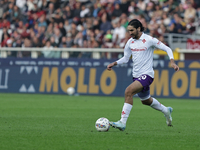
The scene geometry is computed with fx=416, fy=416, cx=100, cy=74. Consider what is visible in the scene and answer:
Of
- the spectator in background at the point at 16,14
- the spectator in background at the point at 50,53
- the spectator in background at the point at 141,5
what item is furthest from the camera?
the spectator in background at the point at 16,14

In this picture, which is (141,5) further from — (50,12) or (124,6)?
(50,12)

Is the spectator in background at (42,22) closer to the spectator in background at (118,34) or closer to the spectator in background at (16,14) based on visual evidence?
the spectator in background at (16,14)

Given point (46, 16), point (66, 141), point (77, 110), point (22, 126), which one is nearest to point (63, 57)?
point (46, 16)

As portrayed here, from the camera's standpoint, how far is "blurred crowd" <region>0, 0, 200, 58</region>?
68.4 feet

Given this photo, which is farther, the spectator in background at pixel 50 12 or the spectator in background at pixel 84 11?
the spectator in background at pixel 50 12

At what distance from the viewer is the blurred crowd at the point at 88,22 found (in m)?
20.9

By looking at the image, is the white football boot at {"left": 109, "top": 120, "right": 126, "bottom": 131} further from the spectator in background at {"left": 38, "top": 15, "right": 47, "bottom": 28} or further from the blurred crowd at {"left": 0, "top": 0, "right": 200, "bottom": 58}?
the spectator in background at {"left": 38, "top": 15, "right": 47, "bottom": 28}

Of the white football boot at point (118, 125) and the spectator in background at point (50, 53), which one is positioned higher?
the spectator in background at point (50, 53)

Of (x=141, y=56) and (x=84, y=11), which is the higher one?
(x=84, y=11)

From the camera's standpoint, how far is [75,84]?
760 inches

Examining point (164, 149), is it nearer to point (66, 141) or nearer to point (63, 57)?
point (66, 141)

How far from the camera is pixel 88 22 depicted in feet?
74.0

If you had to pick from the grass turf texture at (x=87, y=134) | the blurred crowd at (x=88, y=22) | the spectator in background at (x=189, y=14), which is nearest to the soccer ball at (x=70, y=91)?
the blurred crowd at (x=88, y=22)

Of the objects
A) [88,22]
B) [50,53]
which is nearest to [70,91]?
[50,53]
